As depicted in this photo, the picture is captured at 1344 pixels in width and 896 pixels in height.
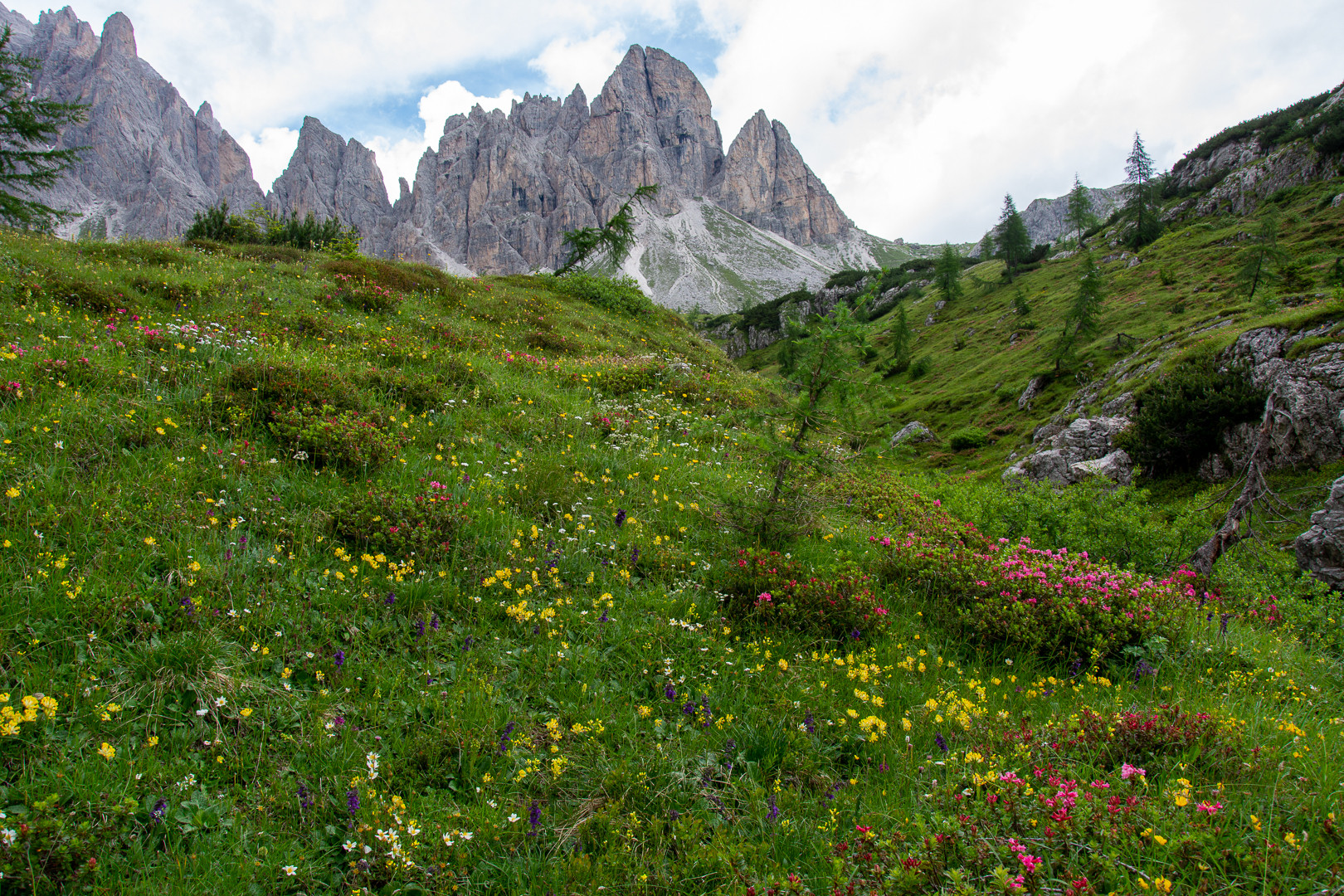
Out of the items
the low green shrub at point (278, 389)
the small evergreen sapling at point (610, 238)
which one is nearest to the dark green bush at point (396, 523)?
the low green shrub at point (278, 389)

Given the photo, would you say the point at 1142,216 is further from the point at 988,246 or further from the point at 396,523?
the point at 396,523

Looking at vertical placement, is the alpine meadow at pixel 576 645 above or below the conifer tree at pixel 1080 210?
below

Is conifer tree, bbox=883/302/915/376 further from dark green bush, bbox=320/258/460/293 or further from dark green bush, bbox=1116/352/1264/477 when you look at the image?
dark green bush, bbox=320/258/460/293

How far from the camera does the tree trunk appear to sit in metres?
7.51

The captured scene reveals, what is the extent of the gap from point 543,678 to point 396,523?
2395mm

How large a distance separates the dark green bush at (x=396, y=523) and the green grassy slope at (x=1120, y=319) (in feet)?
87.2

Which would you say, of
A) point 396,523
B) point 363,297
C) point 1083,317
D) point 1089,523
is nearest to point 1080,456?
point 1089,523

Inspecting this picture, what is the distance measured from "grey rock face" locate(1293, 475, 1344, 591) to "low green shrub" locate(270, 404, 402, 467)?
15.1m

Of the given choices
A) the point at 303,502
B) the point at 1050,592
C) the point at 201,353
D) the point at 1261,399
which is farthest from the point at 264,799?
the point at 1261,399

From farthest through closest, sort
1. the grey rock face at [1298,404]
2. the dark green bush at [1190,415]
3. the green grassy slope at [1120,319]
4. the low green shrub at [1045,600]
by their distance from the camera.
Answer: the green grassy slope at [1120,319] → the dark green bush at [1190,415] → the grey rock face at [1298,404] → the low green shrub at [1045,600]

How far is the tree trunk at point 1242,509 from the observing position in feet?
24.6

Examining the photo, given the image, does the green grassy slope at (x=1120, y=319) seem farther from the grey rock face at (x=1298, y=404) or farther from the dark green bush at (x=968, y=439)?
the grey rock face at (x=1298, y=404)

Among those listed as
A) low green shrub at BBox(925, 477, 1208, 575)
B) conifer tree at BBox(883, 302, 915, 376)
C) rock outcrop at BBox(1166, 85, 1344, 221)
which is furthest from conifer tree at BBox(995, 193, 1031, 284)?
low green shrub at BBox(925, 477, 1208, 575)

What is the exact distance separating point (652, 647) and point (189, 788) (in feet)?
10.1
